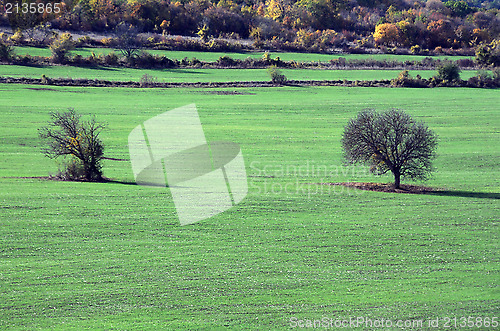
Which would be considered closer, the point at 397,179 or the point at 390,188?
the point at 397,179

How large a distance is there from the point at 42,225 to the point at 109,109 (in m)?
32.5

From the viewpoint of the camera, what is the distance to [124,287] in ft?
64.8

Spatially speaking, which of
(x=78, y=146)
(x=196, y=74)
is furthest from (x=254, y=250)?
(x=196, y=74)

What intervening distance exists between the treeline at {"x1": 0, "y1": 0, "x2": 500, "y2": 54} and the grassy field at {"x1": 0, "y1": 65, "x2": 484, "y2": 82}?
1783 cm

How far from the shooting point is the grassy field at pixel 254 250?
18.5 meters

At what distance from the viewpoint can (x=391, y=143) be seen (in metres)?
33.4

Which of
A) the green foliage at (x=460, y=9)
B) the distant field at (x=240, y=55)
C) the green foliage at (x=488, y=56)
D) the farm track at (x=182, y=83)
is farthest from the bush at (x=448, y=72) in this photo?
the green foliage at (x=460, y=9)

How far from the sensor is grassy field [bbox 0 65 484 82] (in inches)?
2763

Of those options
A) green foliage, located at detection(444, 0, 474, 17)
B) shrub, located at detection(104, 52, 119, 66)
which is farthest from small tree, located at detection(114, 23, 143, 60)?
green foliage, located at detection(444, 0, 474, 17)

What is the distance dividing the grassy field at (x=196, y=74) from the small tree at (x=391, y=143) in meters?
40.6

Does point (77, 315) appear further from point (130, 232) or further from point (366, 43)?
point (366, 43)

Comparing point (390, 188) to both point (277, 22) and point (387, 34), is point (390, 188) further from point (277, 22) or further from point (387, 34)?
point (277, 22)

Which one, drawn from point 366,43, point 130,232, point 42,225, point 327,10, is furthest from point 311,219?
point 327,10

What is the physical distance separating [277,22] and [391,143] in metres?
82.9
